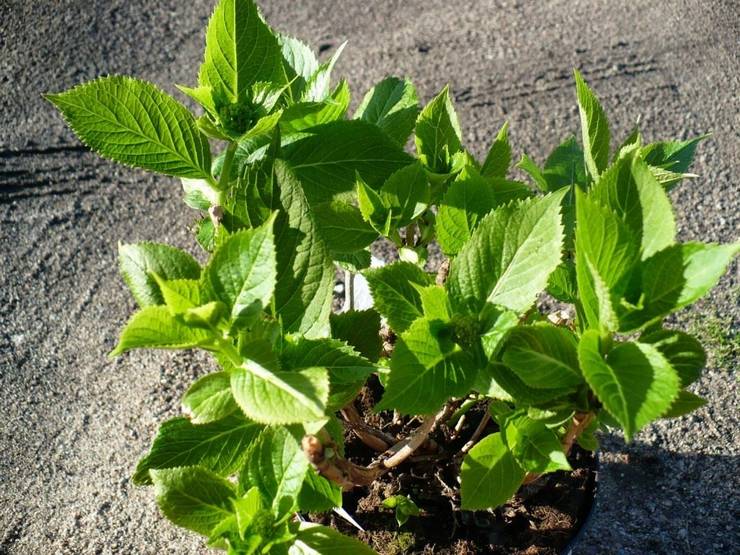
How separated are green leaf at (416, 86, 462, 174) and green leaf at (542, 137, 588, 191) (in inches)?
3.5

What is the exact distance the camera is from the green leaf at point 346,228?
27.9 inches

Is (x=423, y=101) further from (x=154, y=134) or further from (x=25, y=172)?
(x=154, y=134)

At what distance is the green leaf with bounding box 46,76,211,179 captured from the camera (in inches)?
24.7

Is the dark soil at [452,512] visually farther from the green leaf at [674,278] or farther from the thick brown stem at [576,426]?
the green leaf at [674,278]

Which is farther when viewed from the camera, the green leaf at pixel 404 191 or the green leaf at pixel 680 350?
the green leaf at pixel 404 191

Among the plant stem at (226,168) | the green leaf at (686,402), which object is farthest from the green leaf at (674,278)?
the plant stem at (226,168)

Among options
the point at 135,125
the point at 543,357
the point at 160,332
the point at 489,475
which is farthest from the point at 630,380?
the point at 135,125

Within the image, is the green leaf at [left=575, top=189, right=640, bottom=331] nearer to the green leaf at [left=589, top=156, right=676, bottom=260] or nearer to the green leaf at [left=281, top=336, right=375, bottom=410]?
the green leaf at [left=589, top=156, right=676, bottom=260]

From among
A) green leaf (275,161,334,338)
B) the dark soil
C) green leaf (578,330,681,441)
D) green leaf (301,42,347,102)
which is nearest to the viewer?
green leaf (578,330,681,441)

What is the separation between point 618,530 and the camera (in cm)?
114

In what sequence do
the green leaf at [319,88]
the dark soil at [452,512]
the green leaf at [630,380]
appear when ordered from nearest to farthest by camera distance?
the green leaf at [630,380]
the green leaf at [319,88]
the dark soil at [452,512]

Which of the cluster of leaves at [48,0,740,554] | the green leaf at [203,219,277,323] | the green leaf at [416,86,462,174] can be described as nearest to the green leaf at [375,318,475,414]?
the cluster of leaves at [48,0,740,554]

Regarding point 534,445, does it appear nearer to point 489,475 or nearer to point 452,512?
point 489,475

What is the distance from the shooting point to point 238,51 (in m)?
0.65
